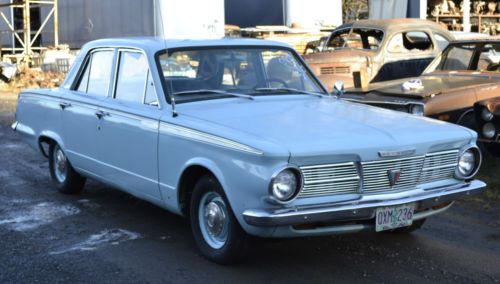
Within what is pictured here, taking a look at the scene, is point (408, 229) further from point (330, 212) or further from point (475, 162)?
point (330, 212)

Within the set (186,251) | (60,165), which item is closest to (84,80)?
(60,165)

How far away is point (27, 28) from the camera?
2097cm

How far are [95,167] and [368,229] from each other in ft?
8.94

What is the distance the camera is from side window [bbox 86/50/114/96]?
6.21 m

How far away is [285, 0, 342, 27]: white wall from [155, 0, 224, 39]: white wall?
3.22m

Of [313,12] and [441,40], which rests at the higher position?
[313,12]

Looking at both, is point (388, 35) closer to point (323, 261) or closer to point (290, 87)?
point (290, 87)

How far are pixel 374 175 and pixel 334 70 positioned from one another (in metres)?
7.14

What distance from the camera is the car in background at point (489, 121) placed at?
7.05 metres

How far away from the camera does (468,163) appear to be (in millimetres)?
5023

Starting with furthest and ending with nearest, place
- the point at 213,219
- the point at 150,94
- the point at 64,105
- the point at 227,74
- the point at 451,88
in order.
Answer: the point at 451,88, the point at 64,105, the point at 227,74, the point at 150,94, the point at 213,219

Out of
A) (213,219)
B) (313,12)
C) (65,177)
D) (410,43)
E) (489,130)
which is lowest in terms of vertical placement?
(65,177)

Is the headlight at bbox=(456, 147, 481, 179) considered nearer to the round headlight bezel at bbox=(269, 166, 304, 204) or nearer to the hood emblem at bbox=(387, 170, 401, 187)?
the hood emblem at bbox=(387, 170, 401, 187)

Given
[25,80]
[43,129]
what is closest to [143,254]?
[43,129]
